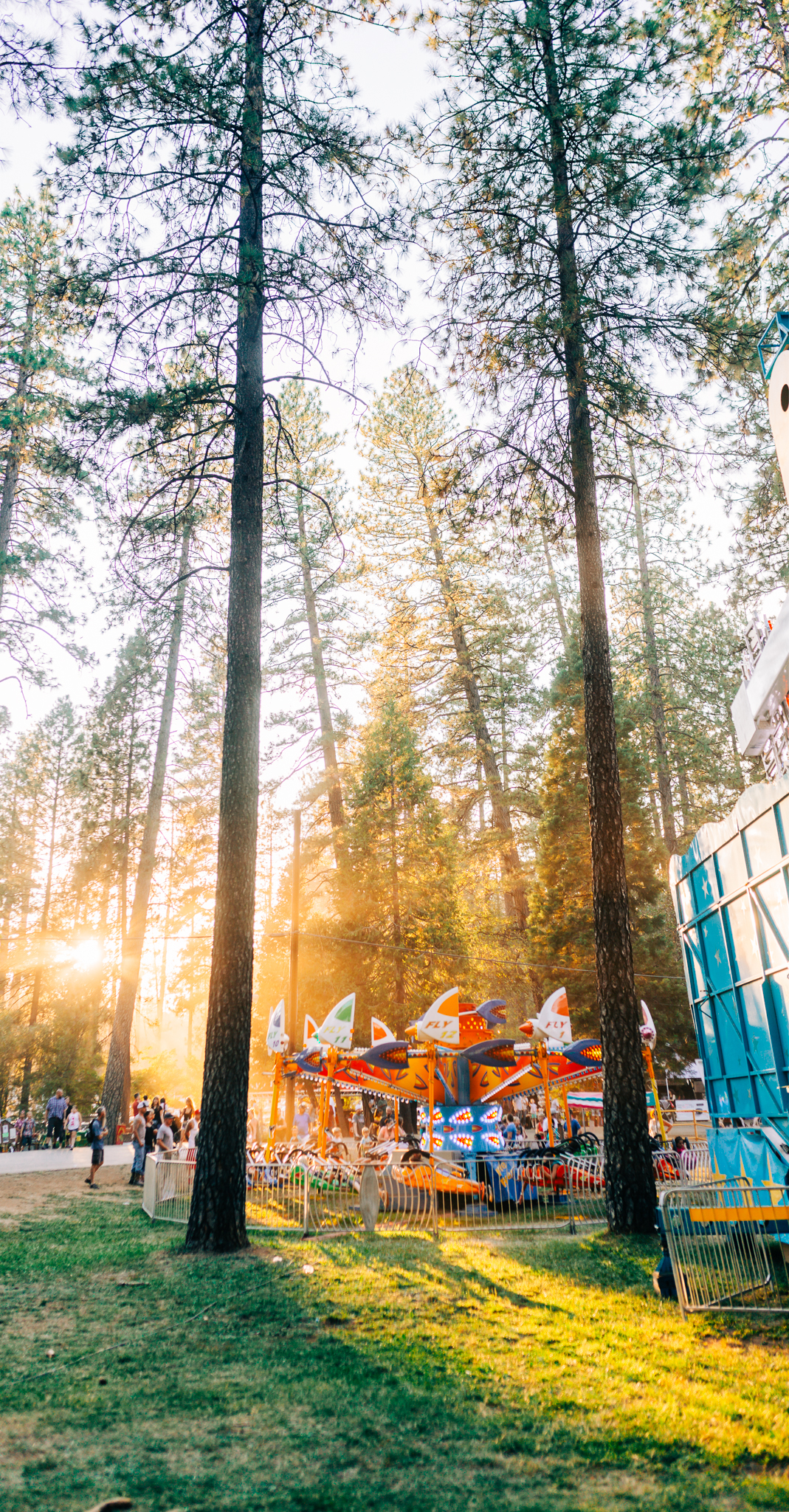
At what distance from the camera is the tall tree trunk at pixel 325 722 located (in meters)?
26.9

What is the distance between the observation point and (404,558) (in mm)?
29438

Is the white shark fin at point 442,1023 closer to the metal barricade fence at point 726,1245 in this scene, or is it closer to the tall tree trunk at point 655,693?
the metal barricade fence at point 726,1245

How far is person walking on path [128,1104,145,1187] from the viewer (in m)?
17.1

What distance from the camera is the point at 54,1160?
21.3 meters

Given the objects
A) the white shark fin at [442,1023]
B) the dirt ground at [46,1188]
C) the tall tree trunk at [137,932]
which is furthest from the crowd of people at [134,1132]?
the white shark fin at [442,1023]

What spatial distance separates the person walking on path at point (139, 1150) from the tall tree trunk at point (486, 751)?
14.2m

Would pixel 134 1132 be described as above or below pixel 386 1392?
above

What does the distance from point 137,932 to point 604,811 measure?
719 inches

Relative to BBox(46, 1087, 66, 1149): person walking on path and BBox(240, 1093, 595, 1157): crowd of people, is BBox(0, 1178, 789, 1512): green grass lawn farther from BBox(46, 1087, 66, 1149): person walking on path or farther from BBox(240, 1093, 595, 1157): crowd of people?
BBox(46, 1087, 66, 1149): person walking on path

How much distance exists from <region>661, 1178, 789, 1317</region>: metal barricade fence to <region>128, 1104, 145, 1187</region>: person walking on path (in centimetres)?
1318

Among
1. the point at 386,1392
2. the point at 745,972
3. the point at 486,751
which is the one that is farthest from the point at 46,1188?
the point at 486,751

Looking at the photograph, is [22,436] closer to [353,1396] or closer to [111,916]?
[353,1396]

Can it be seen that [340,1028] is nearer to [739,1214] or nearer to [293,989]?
[293,989]

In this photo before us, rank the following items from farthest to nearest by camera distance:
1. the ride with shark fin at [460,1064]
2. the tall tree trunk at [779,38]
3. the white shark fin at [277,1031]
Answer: the white shark fin at [277,1031], the ride with shark fin at [460,1064], the tall tree trunk at [779,38]
